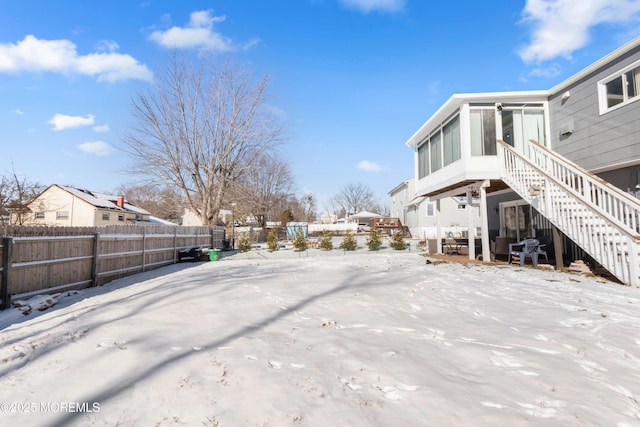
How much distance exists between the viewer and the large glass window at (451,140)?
382 inches

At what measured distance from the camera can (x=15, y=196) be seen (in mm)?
11328

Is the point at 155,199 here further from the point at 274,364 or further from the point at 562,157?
the point at 274,364

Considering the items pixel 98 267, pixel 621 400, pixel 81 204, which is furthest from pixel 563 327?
pixel 81 204

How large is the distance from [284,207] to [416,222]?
1794cm

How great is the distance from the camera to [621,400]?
2.00 meters

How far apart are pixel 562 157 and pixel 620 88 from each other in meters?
1.84

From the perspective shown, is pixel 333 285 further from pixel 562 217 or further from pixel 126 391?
pixel 562 217

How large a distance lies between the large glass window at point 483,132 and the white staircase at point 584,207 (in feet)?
0.98

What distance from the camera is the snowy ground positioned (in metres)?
1.87

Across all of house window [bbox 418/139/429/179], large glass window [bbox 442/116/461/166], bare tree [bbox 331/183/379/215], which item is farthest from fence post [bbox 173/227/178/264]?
bare tree [bbox 331/183/379/215]

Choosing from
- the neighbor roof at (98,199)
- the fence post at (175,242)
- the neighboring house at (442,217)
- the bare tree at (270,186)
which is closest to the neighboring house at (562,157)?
the fence post at (175,242)

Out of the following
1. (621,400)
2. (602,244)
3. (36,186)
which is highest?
(36,186)

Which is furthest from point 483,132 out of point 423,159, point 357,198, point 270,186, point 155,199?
point 357,198

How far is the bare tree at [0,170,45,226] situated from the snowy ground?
845 centimetres
